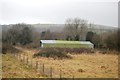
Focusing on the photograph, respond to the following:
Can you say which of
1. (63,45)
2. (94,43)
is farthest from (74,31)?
(63,45)

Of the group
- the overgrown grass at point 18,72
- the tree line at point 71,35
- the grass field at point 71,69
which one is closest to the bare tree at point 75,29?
the tree line at point 71,35

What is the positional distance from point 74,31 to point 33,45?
1595cm

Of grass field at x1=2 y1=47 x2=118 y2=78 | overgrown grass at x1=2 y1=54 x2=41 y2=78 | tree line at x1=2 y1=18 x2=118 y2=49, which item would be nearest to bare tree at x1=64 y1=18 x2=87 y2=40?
tree line at x1=2 y1=18 x2=118 y2=49

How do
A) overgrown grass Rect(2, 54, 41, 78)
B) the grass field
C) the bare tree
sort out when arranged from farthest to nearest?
the bare tree → the grass field → overgrown grass Rect(2, 54, 41, 78)

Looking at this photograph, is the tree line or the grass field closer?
the grass field

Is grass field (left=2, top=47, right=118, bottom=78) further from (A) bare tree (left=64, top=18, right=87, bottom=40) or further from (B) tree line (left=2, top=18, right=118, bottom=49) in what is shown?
(A) bare tree (left=64, top=18, right=87, bottom=40)

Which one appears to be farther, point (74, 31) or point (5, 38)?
point (74, 31)

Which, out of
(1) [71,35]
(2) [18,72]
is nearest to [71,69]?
(2) [18,72]

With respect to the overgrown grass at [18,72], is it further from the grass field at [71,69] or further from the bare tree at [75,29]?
Answer: the bare tree at [75,29]

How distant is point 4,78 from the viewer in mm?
12109

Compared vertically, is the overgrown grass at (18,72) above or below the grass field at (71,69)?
above

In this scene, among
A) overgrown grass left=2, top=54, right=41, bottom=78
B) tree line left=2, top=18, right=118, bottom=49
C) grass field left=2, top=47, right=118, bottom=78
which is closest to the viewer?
overgrown grass left=2, top=54, right=41, bottom=78

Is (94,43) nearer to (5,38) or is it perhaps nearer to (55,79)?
(5,38)

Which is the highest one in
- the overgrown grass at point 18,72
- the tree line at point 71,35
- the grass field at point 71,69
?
the tree line at point 71,35
